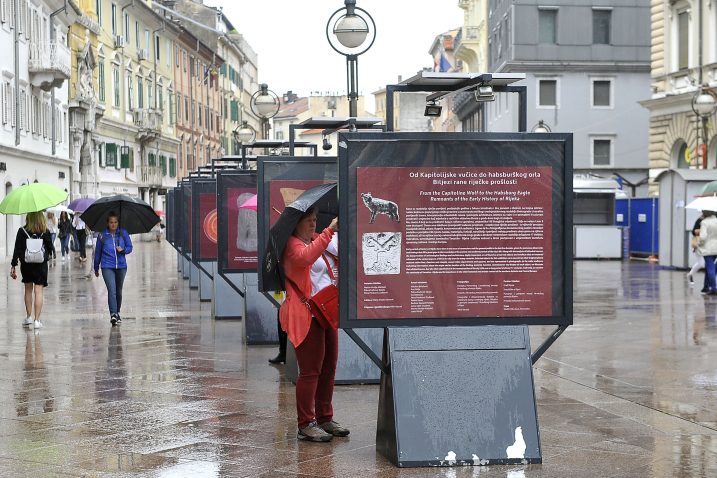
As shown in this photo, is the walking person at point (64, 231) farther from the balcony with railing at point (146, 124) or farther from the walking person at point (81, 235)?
the balcony with railing at point (146, 124)

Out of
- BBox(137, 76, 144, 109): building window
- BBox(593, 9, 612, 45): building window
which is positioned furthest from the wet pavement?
BBox(137, 76, 144, 109): building window

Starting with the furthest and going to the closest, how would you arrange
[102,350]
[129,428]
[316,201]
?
1. [102,350]
2. [129,428]
3. [316,201]

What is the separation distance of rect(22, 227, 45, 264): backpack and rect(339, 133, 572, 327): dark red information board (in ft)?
33.9

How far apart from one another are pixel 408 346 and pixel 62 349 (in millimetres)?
7575

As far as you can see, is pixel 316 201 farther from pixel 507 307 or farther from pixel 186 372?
pixel 186 372

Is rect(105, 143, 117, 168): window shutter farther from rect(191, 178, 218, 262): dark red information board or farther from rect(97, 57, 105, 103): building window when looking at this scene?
rect(191, 178, 218, 262): dark red information board

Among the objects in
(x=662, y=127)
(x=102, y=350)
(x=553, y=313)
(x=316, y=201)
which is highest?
(x=662, y=127)

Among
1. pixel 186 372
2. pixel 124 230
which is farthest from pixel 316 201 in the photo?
pixel 124 230

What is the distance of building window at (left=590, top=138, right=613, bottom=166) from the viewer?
2298 inches

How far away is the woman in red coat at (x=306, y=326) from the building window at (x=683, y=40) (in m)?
36.2

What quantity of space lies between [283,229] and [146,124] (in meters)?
62.5

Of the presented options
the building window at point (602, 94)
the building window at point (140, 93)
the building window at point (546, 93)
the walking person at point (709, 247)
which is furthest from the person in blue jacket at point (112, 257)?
the building window at point (140, 93)

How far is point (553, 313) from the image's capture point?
7668 millimetres

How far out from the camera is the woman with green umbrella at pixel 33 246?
1697 cm
